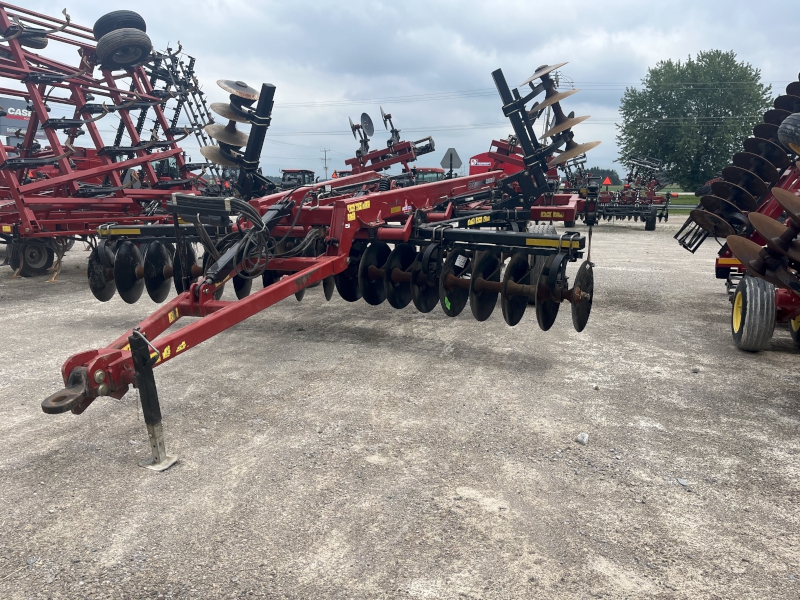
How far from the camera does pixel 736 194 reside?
265 inches

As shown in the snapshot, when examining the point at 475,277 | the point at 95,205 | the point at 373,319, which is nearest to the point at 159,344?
the point at 475,277

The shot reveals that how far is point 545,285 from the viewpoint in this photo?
4.77 m

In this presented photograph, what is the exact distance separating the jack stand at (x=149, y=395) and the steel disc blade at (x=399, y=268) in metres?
2.89

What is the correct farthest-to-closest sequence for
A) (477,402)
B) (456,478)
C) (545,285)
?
(545,285), (477,402), (456,478)

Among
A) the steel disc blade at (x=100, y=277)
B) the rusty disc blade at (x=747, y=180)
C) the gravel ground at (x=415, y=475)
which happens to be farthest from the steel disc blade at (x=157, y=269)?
the rusty disc blade at (x=747, y=180)

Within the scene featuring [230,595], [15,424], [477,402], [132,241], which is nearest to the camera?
[230,595]

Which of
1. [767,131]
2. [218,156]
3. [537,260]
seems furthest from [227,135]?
[767,131]

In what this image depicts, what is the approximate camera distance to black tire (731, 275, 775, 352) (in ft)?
17.7

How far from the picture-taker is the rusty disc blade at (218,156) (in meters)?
6.10

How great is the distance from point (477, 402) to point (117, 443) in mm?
2388

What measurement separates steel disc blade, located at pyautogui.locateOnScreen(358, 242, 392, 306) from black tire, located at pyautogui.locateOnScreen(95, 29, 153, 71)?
266 inches

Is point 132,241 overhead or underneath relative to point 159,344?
overhead

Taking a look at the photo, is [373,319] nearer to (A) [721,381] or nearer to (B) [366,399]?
(B) [366,399]

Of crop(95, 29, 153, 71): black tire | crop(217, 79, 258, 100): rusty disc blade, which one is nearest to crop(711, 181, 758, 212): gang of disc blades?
crop(217, 79, 258, 100): rusty disc blade
